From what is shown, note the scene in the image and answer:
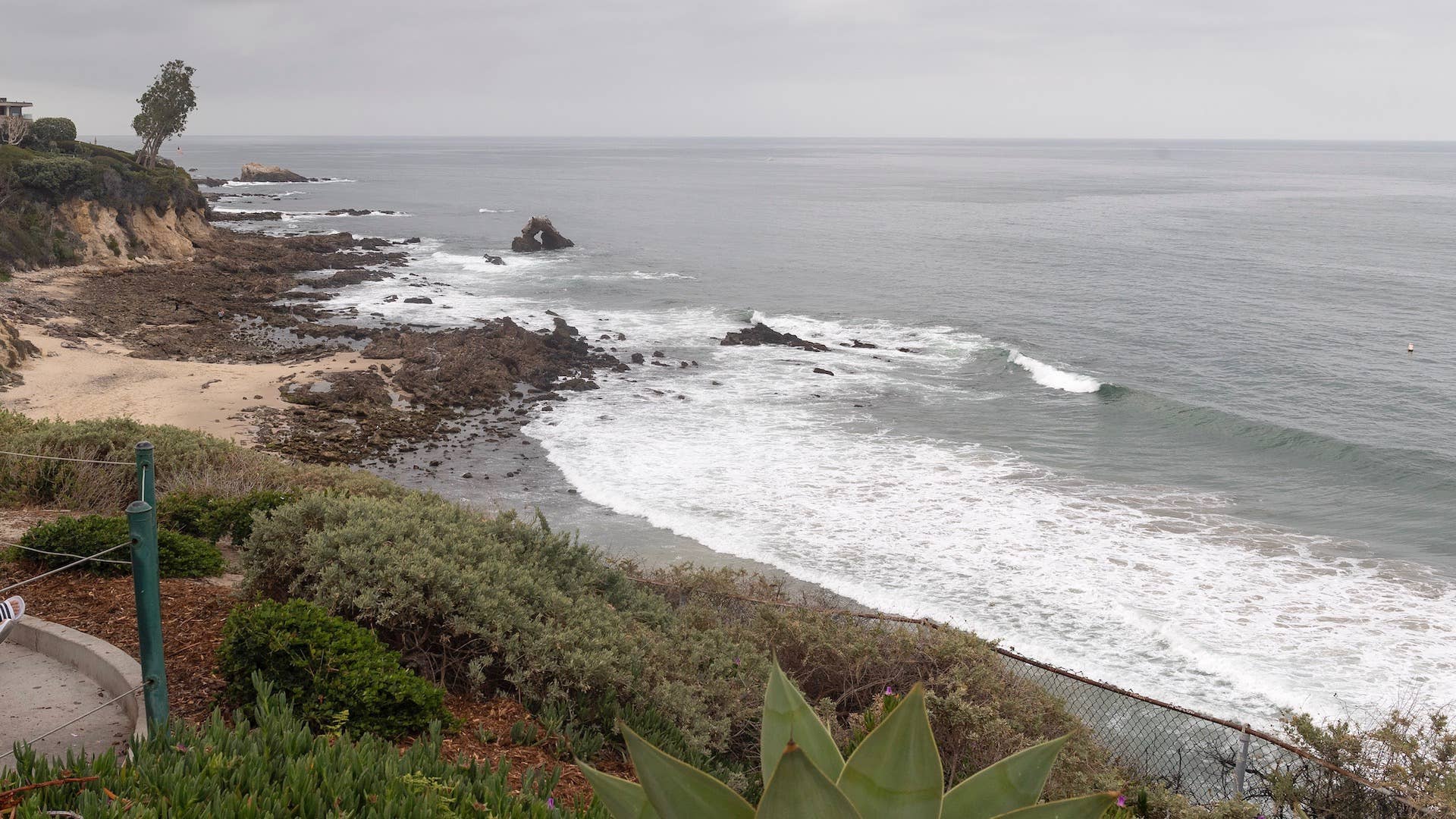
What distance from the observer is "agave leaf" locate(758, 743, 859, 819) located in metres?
1.91

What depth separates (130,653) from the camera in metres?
6.09

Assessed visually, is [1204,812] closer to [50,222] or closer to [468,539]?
[468,539]

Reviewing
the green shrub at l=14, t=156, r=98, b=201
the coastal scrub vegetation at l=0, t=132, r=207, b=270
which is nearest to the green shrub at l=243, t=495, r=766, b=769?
the coastal scrub vegetation at l=0, t=132, r=207, b=270

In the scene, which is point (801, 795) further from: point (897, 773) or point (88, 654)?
point (88, 654)

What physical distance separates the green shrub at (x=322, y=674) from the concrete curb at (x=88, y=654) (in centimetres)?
48

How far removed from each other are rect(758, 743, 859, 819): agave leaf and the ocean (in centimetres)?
1360

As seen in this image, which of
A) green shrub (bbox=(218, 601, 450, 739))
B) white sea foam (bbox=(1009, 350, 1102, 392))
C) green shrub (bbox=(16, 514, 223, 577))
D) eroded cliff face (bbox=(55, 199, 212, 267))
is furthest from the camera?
eroded cliff face (bbox=(55, 199, 212, 267))

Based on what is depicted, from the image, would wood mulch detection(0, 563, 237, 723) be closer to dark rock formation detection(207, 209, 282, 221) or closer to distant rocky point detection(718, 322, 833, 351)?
distant rocky point detection(718, 322, 833, 351)

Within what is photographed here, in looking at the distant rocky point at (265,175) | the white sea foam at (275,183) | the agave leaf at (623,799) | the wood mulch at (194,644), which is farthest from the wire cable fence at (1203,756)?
the distant rocky point at (265,175)

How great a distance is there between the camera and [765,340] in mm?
39406

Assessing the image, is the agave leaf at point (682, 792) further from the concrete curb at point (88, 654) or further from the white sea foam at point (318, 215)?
the white sea foam at point (318, 215)

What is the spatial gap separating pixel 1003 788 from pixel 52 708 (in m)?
5.34

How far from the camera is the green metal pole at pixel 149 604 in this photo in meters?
4.05

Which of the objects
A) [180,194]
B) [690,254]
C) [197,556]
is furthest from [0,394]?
[690,254]
